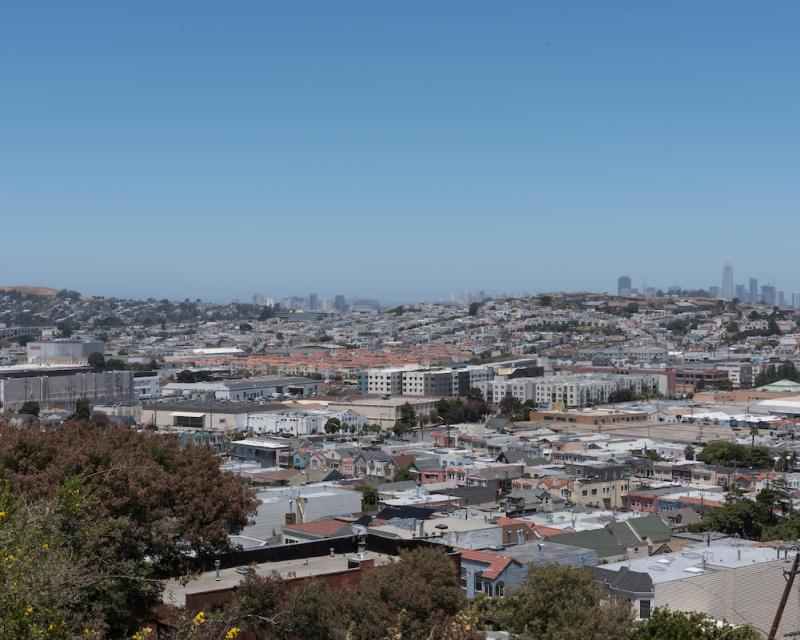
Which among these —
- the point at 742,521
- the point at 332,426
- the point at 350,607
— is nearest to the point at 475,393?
the point at 332,426

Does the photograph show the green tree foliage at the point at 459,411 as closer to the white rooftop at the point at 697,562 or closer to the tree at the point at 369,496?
the tree at the point at 369,496

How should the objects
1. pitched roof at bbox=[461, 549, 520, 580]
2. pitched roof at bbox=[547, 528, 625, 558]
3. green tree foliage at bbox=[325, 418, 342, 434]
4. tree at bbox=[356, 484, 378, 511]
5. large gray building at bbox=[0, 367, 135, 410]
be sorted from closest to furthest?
pitched roof at bbox=[461, 549, 520, 580], pitched roof at bbox=[547, 528, 625, 558], tree at bbox=[356, 484, 378, 511], green tree foliage at bbox=[325, 418, 342, 434], large gray building at bbox=[0, 367, 135, 410]

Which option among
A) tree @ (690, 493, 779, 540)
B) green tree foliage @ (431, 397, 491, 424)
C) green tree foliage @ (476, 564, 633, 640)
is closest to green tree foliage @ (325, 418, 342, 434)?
green tree foliage @ (431, 397, 491, 424)

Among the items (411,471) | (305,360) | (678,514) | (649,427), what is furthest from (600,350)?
(678,514)

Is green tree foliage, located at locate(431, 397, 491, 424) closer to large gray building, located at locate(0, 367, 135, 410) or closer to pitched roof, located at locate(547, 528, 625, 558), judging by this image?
large gray building, located at locate(0, 367, 135, 410)

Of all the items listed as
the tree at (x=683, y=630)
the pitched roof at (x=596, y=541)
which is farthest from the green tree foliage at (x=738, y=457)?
the tree at (x=683, y=630)

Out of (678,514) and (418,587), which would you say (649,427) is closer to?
(678,514)

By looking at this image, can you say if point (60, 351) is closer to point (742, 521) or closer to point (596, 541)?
point (742, 521)
